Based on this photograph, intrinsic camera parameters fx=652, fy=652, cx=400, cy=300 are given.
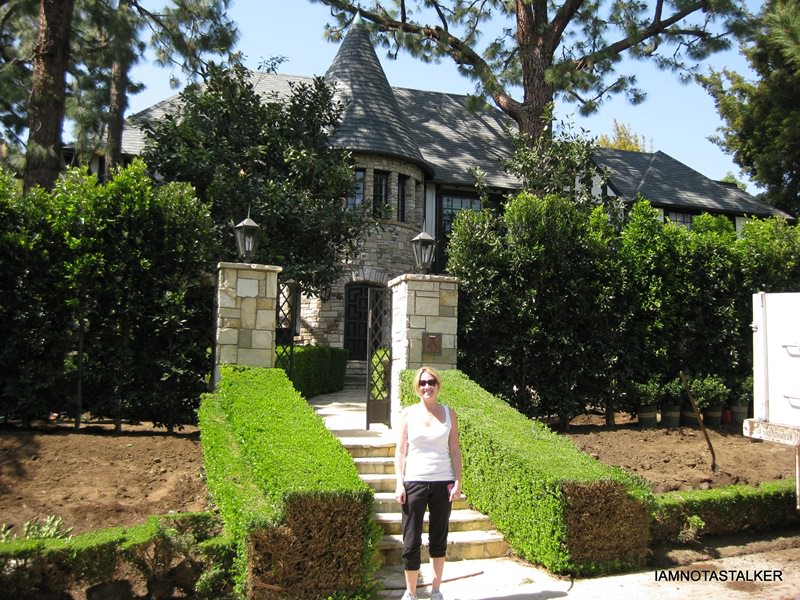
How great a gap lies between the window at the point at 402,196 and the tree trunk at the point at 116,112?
6.70m

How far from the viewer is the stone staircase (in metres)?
5.55

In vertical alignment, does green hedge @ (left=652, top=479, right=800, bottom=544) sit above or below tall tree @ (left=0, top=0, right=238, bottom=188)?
below

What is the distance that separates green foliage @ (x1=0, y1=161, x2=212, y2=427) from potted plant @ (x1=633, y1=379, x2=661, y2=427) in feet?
19.9

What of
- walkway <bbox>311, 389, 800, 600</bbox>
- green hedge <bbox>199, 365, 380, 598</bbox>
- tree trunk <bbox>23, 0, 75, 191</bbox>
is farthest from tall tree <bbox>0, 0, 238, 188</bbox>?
walkway <bbox>311, 389, 800, 600</bbox>

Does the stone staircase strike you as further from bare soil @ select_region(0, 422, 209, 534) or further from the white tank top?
bare soil @ select_region(0, 422, 209, 534)

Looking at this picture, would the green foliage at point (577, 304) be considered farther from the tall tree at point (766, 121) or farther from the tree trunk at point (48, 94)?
the tall tree at point (766, 121)

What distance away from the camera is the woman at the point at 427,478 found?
14.6 feet

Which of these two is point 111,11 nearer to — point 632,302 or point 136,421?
point 136,421

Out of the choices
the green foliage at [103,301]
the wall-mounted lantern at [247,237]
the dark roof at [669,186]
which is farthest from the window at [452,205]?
the green foliage at [103,301]

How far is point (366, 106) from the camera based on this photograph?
55.8 feet

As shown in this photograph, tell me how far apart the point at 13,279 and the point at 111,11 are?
5792mm

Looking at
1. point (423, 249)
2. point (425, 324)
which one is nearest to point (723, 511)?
point (425, 324)

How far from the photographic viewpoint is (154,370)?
7992 millimetres

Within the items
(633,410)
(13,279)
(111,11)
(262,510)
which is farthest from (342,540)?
(111,11)
